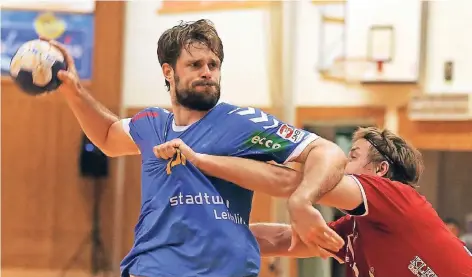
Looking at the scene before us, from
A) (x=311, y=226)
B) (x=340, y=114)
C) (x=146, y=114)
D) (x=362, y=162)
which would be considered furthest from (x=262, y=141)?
(x=340, y=114)

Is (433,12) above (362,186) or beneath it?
above

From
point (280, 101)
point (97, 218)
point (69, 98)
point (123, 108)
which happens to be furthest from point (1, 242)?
point (69, 98)

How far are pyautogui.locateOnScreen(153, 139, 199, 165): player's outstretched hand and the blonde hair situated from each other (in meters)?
0.97

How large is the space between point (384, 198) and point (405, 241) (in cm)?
27

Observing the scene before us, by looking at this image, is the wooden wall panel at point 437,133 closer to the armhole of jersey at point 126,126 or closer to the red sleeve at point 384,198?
the red sleeve at point 384,198

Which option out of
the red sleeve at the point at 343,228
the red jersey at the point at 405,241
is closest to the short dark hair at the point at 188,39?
the red jersey at the point at 405,241

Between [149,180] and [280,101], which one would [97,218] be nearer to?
[280,101]

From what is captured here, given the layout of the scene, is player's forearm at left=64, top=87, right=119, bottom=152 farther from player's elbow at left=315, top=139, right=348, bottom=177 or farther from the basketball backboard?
the basketball backboard

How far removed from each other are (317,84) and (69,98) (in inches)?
160

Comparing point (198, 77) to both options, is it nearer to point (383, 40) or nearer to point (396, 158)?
point (396, 158)

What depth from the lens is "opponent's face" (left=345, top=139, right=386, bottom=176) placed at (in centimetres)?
290

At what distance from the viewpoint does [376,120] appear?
629 centimetres

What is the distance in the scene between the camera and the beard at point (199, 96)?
7.73 ft

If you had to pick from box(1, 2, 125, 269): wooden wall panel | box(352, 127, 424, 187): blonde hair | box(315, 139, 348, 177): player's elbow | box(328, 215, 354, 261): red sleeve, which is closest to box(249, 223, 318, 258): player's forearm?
box(328, 215, 354, 261): red sleeve
